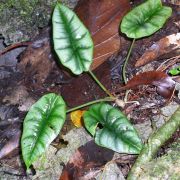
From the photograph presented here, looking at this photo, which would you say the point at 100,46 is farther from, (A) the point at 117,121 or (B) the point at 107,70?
(A) the point at 117,121

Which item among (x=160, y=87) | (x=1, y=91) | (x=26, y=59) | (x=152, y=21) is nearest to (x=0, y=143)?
(x=1, y=91)

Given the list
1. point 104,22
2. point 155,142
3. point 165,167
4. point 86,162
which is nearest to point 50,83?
point 104,22

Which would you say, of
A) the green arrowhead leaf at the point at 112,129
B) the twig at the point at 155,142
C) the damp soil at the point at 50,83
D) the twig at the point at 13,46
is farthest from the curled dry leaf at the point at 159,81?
the twig at the point at 13,46

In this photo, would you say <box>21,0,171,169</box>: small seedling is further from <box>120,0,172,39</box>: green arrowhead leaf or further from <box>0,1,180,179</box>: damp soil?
→ <box>0,1,180,179</box>: damp soil

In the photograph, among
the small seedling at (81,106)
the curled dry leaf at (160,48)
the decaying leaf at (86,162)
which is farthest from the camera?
the curled dry leaf at (160,48)

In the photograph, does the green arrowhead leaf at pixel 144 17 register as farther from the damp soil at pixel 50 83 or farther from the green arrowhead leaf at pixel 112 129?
the green arrowhead leaf at pixel 112 129

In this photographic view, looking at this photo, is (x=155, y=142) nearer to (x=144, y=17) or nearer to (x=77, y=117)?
(x=77, y=117)

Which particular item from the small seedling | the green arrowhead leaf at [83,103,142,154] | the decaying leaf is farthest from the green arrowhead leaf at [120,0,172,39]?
the decaying leaf
